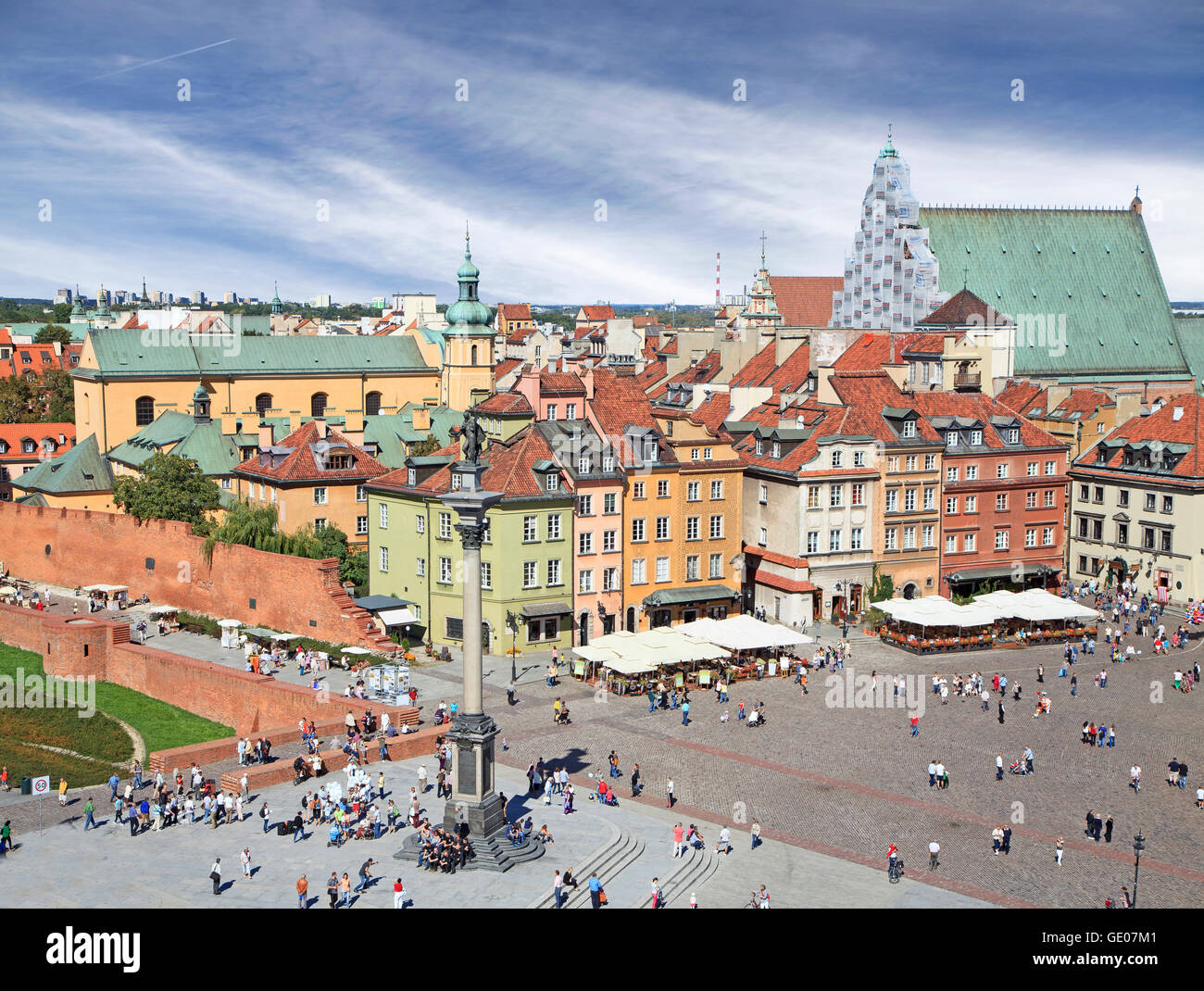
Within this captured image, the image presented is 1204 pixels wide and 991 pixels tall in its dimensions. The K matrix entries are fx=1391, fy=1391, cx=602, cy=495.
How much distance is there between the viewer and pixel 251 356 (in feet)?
359

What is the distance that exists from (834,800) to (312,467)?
41104 millimetres

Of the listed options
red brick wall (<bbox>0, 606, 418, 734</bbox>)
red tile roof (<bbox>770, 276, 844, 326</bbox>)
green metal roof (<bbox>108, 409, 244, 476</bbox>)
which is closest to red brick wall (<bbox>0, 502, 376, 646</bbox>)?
red brick wall (<bbox>0, 606, 418, 734</bbox>)

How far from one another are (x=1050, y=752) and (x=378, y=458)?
50172 millimetres

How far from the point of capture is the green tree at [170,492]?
77812 millimetres

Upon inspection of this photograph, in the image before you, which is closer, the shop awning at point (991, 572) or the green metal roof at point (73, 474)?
the shop awning at point (991, 572)

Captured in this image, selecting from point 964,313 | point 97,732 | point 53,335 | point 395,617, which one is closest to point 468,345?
point 964,313

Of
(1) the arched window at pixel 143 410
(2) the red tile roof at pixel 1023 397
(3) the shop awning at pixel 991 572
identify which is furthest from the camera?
(1) the arched window at pixel 143 410

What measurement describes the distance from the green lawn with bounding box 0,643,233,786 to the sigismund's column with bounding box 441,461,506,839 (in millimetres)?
18010

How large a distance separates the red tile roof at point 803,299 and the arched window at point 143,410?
2826 inches

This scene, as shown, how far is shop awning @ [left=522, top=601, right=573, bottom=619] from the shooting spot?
6519 cm

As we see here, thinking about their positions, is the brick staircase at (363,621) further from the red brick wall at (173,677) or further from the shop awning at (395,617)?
the red brick wall at (173,677)

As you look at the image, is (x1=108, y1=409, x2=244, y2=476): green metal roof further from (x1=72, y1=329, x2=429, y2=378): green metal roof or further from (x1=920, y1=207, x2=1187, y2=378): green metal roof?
(x1=920, y1=207, x2=1187, y2=378): green metal roof

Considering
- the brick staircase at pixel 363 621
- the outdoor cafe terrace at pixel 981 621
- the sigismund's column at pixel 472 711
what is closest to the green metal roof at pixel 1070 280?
the outdoor cafe terrace at pixel 981 621

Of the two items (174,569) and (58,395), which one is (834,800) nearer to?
(174,569)
